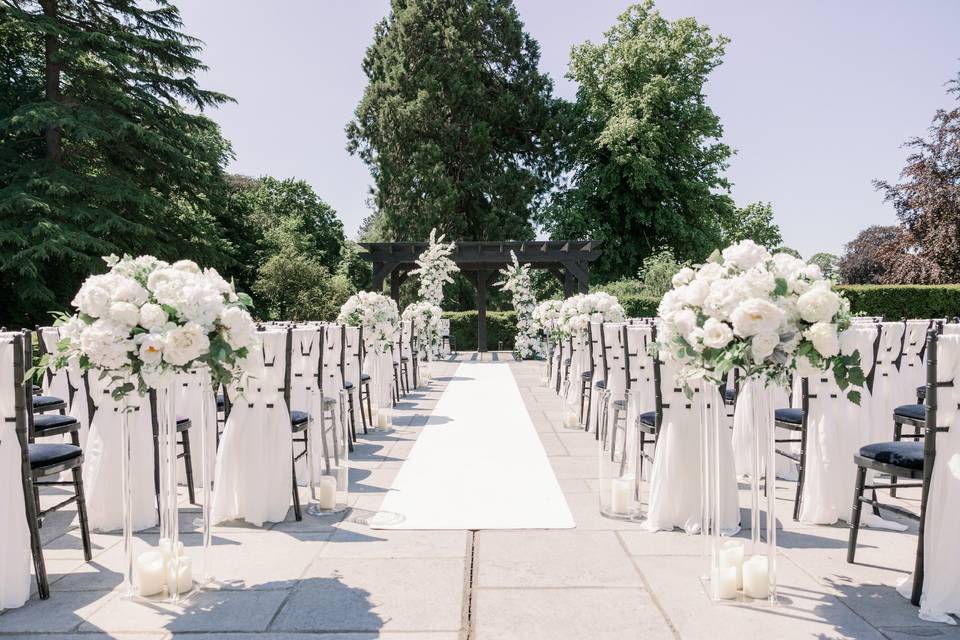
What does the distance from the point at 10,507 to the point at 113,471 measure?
1111 millimetres

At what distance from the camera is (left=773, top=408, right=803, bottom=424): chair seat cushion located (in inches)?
191

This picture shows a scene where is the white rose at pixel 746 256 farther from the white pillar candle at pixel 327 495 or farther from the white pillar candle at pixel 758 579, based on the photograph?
the white pillar candle at pixel 327 495

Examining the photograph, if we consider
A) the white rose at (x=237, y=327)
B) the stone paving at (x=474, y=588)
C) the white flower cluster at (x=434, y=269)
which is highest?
the white flower cluster at (x=434, y=269)

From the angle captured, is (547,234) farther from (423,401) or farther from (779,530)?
(779,530)

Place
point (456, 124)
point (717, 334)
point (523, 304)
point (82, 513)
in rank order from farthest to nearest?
1. point (456, 124)
2. point (523, 304)
3. point (82, 513)
4. point (717, 334)

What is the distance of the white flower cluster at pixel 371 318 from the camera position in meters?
9.65

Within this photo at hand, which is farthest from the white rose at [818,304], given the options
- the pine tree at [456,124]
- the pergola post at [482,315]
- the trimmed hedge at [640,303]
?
the pine tree at [456,124]

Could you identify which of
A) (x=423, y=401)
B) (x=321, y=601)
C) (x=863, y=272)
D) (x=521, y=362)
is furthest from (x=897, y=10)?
(x=863, y=272)

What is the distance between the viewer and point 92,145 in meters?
20.9

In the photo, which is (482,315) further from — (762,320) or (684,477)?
(762,320)

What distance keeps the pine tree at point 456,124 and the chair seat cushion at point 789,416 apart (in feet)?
74.5

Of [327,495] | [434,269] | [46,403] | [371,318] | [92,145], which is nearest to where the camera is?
[327,495]

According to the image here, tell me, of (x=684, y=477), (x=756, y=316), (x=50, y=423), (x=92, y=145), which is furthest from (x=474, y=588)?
(x=92, y=145)

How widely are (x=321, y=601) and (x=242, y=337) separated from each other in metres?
1.29
